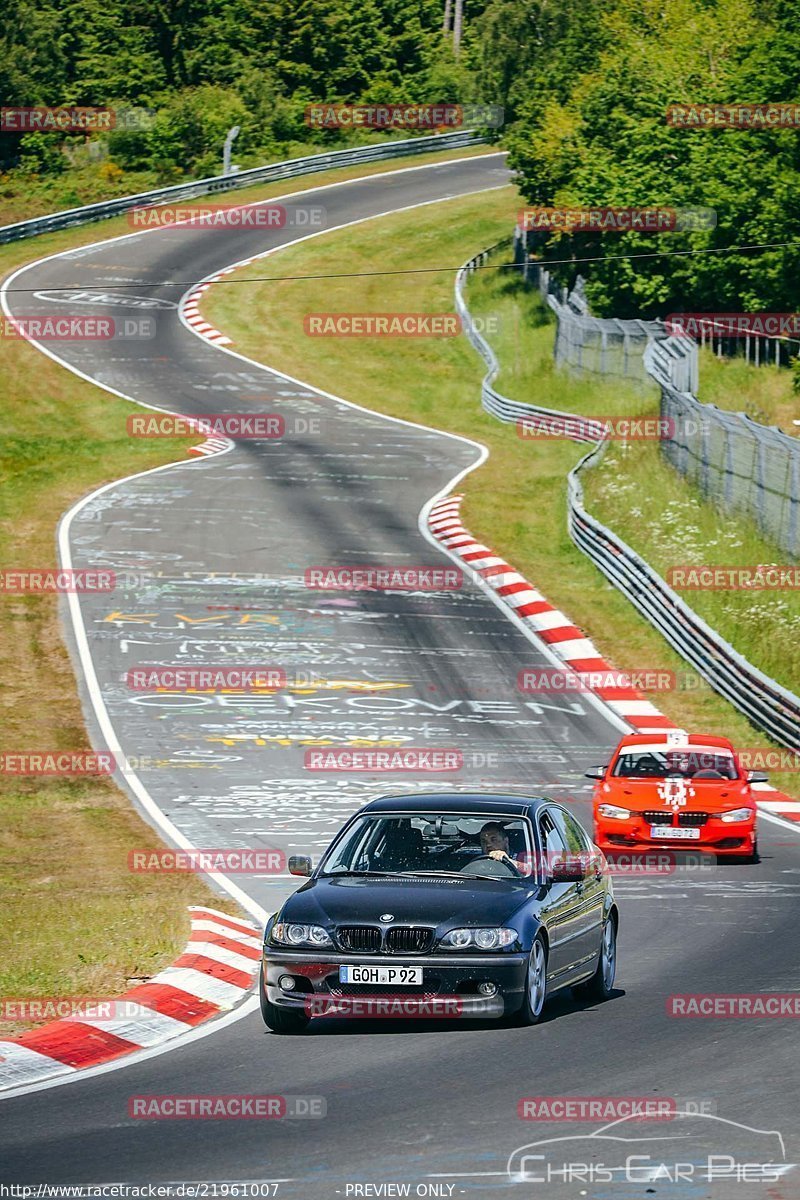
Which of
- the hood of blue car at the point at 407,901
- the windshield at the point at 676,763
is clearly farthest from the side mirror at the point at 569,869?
the windshield at the point at 676,763

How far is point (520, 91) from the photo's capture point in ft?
260

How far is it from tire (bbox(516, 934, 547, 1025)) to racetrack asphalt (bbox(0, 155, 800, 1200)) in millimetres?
122

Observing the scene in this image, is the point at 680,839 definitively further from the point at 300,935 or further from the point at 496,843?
the point at 300,935

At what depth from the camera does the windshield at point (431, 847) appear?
12.6 m

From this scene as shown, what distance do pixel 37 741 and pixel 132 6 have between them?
259 ft

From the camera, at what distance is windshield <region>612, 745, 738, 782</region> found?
72.4ft

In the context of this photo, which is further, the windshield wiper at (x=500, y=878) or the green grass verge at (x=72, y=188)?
the green grass verge at (x=72, y=188)

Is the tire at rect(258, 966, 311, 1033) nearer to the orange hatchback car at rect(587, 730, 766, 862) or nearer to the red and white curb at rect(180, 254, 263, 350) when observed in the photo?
the orange hatchback car at rect(587, 730, 766, 862)

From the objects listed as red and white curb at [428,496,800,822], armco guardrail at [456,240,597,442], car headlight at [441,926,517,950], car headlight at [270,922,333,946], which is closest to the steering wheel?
car headlight at [441,926,517,950]

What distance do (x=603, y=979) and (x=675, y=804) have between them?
8070 mm

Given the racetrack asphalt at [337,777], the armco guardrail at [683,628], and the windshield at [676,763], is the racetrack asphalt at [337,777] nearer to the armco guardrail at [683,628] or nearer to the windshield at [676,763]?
the windshield at [676,763]

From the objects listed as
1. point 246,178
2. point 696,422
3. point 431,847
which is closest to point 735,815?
point 431,847

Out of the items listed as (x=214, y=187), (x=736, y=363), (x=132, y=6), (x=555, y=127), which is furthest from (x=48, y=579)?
(x=132, y=6)

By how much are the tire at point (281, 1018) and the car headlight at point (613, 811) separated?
984 cm
